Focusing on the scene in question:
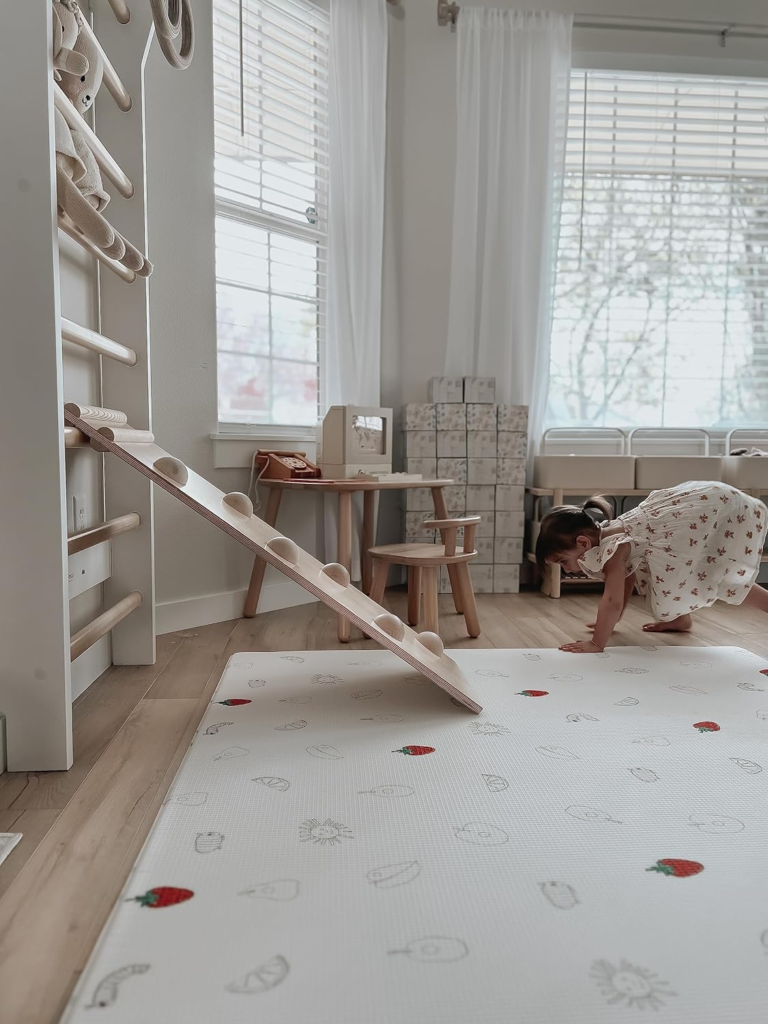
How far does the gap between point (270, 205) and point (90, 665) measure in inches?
72.3

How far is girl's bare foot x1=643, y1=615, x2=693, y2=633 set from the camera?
8.39 feet

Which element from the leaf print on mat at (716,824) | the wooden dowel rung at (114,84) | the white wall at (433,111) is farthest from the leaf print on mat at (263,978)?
the white wall at (433,111)

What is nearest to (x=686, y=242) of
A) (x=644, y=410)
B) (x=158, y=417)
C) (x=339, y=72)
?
(x=644, y=410)

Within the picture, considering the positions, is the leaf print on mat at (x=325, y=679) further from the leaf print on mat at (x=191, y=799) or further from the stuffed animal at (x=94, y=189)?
the stuffed animal at (x=94, y=189)

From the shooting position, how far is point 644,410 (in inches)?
143

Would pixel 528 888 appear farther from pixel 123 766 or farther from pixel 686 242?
pixel 686 242

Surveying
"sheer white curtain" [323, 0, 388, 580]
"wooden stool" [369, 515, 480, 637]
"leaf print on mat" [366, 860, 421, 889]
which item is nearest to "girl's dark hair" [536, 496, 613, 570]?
"wooden stool" [369, 515, 480, 637]

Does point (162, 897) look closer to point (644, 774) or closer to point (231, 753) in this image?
point (231, 753)

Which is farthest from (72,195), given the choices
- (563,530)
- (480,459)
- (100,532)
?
(480,459)

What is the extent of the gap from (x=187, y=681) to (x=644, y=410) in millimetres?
2586

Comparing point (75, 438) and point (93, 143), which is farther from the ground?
point (93, 143)

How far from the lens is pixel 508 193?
330 centimetres

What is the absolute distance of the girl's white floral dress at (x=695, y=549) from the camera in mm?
2285

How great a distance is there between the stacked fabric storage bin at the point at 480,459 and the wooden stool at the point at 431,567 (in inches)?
27.0
